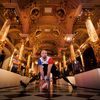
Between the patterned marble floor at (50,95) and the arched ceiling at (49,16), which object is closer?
the patterned marble floor at (50,95)

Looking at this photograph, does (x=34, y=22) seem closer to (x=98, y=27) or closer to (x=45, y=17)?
(x=45, y=17)

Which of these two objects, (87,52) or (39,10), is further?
(87,52)

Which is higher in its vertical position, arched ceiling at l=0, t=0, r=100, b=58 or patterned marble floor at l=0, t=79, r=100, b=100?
arched ceiling at l=0, t=0, r=100, b=58

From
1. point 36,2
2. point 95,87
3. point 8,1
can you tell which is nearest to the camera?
point 95,87

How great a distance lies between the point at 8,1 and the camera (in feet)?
30.0

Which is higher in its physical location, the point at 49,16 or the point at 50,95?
the point at 49,16

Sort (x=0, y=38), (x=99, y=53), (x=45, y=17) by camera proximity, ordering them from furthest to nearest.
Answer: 1. (x=45, y=17)
2. (x=0, y=38)
3. (x=99, y=53)

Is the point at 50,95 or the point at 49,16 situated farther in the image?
the point at 49,16

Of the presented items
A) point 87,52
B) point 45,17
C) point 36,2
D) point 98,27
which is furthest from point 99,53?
point 87,52

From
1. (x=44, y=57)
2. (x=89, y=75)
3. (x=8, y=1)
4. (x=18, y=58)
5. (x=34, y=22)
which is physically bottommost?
(x=89, y=75)

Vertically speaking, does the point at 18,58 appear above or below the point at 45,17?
below

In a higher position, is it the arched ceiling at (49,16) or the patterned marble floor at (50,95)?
the arched ceiling at (49,16)

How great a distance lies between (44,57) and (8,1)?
19.9 ft

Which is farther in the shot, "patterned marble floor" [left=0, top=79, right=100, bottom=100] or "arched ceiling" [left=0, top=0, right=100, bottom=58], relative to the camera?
"arched ceiling" [left=0, top=0, right=100, bottom=58]
